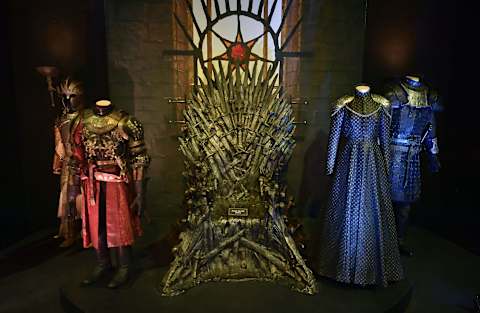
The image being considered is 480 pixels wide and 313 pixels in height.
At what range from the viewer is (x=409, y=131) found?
418 cm

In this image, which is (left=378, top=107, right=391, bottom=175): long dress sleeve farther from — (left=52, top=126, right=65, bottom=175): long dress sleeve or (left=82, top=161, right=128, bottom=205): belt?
(left=52, top=126, right=65, bottom=175): long dress sleeve

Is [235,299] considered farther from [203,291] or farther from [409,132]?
[409,132]

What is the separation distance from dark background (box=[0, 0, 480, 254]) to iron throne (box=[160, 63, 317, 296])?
1694mm

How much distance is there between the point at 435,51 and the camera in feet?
16.2

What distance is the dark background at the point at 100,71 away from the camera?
4715 mm

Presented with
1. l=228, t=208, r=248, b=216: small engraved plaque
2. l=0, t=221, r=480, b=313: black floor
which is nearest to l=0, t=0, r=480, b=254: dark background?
l=0, t=221, r=480, b=313: black floor

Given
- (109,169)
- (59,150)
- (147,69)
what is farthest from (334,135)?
(59,150)

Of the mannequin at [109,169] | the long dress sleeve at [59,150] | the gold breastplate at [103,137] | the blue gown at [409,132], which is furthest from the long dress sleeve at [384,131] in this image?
the long dress sleeve at [59,150]

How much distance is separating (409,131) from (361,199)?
1126 millimetres

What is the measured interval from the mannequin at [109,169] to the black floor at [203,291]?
12.5 inches

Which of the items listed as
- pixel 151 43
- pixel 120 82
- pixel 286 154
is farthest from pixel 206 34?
pixel 286 154

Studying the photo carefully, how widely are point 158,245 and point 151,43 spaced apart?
2.21 m

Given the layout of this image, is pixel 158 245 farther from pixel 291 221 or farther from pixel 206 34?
pixel 206 34

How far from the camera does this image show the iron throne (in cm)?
361
